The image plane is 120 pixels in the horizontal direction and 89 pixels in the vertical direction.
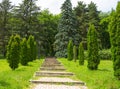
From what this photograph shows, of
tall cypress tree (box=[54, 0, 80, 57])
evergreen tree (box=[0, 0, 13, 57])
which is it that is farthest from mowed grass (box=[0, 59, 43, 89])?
evergreen tree (box=[0, 0, 13, 57])

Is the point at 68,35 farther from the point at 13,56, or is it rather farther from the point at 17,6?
the point at 13,56

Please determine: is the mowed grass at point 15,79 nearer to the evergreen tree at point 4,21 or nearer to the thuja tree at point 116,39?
the thuja tree at point 116,39

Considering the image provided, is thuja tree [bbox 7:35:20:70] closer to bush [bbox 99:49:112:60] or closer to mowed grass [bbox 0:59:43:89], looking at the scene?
mowed grass [bbox 0:59:43:89]

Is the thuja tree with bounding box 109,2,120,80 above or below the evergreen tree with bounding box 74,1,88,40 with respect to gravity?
below

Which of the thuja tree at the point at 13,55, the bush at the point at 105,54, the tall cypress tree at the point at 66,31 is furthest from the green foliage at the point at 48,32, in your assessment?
the thuja tree at the point at 13,55

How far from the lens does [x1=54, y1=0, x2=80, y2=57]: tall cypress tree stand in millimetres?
48506

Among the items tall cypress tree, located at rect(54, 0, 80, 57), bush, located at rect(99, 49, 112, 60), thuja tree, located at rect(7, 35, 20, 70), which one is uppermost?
tall cypress tree, located at rect(54, 0, 80, 57)

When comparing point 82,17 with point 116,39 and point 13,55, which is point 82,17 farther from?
point 116,39

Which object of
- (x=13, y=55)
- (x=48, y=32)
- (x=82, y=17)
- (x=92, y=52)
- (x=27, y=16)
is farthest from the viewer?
(x=48, y=32)

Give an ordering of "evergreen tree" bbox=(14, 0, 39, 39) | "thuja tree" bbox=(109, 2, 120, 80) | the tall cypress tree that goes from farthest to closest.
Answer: "evergreen tree" bbox=(14, 0, 39, 39) → the tall cypress tree → "thuja tree" bbox=(109, 2, 120, 80)

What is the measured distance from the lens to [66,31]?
49250 millimetres

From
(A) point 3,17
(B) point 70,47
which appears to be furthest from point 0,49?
(B) point 70,47

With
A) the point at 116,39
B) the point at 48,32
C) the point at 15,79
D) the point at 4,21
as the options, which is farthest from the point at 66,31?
the point at 15,79

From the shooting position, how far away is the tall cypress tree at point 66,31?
48506 mm
